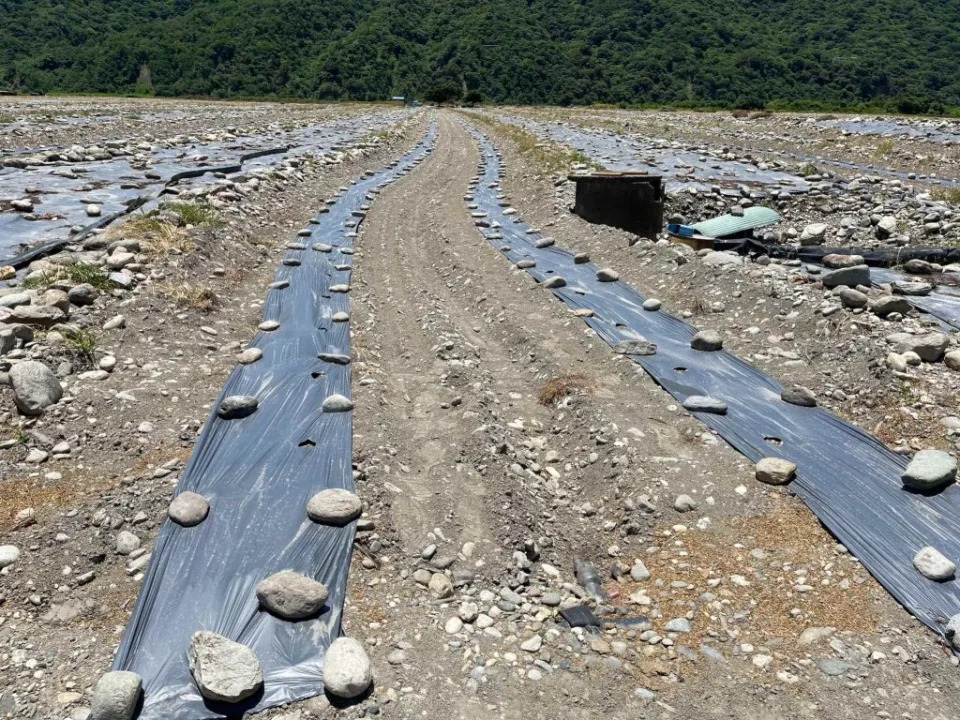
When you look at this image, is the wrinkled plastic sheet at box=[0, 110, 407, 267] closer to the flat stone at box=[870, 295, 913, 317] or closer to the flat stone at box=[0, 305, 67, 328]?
the flat stone at box=[0, 305, 67, 328]

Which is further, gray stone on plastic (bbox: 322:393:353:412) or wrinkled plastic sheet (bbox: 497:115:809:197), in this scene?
wrinkled plastic sheet (bbox: 497:115:809:197)

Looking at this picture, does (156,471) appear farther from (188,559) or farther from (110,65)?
(110,65)

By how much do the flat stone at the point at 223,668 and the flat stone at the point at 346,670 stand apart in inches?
12.8

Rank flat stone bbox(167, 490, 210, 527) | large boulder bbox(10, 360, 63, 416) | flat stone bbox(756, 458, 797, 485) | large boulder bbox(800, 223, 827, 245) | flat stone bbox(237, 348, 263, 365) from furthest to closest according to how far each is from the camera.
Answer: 1. large boulder bbox(800, 223, 827, 245)
2. flat stone bbox(237, 348, 263, 365)
3. large boulder bbox(10, 360, 63, 416)
4. flat stone bbox(756, 458, 797, 485)
5. flat stone bbox(167, 490, 210, 527)

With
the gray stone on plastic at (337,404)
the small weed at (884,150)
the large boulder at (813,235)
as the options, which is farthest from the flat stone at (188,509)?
the small weed at (884,150)

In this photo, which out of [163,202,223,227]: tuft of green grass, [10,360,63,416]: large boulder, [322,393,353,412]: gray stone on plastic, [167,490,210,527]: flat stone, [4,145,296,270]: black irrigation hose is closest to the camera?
[167,490,210,527]: flat stone

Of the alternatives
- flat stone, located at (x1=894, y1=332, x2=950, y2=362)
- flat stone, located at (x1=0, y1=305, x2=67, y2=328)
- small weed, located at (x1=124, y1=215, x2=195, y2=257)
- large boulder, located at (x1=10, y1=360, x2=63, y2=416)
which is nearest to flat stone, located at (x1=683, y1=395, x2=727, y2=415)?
flat stone, located at (x1=894, y1=332, x2=950, y2=362)

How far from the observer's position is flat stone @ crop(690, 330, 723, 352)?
7.20 m

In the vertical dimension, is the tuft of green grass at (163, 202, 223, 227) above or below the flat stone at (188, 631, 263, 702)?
above

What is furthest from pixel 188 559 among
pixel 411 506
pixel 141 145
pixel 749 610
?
pixel 141 145

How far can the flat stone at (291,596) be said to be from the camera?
3.69m

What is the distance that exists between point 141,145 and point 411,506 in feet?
59.0

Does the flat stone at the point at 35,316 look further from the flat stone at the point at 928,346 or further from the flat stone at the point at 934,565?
the flat stone at the point at 928,346

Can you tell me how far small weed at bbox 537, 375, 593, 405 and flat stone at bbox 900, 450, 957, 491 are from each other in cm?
261
